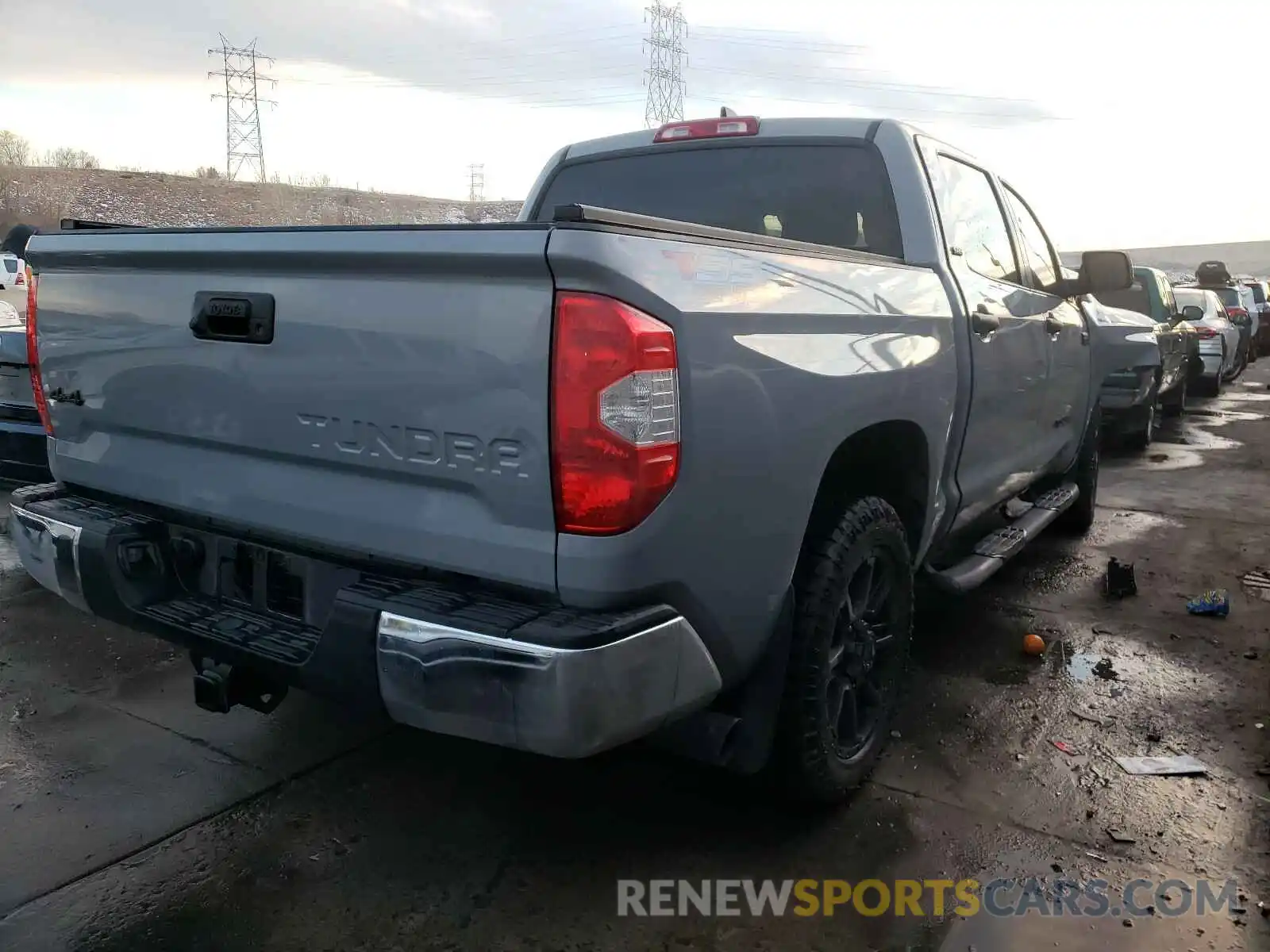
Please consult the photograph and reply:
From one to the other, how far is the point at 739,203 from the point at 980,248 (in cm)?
105

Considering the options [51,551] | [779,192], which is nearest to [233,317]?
[51,551]

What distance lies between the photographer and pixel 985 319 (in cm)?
358

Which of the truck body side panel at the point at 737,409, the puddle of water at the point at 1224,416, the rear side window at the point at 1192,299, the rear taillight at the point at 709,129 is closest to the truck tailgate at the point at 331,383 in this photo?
the truck body side panel at the point at 737,409

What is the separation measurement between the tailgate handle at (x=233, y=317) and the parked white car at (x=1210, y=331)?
45.1 feet

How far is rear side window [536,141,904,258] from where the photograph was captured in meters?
3.54

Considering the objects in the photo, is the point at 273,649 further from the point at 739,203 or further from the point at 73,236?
the point at 739,203

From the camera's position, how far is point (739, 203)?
3666 mm

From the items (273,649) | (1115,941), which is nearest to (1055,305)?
(1115,941)

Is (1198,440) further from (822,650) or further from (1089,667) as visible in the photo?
(822,650)

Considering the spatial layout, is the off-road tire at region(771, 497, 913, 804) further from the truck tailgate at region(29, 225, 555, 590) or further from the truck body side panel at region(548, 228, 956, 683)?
the truck tailgate at region(29, 225, 555, 590)

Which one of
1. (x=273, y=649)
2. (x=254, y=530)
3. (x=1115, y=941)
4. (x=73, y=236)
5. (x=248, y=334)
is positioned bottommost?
(x=1115, y=941)

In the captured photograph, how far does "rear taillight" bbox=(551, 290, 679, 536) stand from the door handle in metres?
1.91

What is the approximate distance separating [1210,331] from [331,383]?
15.1m

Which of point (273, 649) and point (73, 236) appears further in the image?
point (73, 236)
